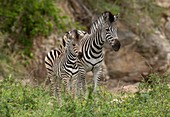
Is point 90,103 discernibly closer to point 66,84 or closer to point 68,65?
point 66,84

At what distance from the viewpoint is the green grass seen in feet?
35.1

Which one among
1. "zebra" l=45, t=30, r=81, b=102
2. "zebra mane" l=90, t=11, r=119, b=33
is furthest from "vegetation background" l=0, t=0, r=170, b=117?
"zebra mane" l=90, t=11, r=119, b=33

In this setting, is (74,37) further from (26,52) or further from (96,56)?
(26,52)

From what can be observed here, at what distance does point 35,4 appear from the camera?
20.7 meters

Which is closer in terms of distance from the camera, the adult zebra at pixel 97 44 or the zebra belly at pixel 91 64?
the adult zebra at pixel 97 44

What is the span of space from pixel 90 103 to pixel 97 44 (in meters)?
4.00

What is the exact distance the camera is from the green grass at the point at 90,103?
10.7m

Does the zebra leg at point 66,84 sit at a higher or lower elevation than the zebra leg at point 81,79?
lower

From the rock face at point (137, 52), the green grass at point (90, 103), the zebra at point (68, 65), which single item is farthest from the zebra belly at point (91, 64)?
the rock face at point (137, 52)

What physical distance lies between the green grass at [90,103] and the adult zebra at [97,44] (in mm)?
1374

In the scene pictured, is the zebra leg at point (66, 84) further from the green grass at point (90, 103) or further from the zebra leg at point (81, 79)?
the zebra leg at point (81, 79)

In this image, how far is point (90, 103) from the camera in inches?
429

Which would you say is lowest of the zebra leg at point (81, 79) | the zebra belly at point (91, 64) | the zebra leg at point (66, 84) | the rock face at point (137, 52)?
the zebra leg at point (66, 84)

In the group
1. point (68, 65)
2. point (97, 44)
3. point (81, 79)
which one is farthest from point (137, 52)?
point (68, 65)
